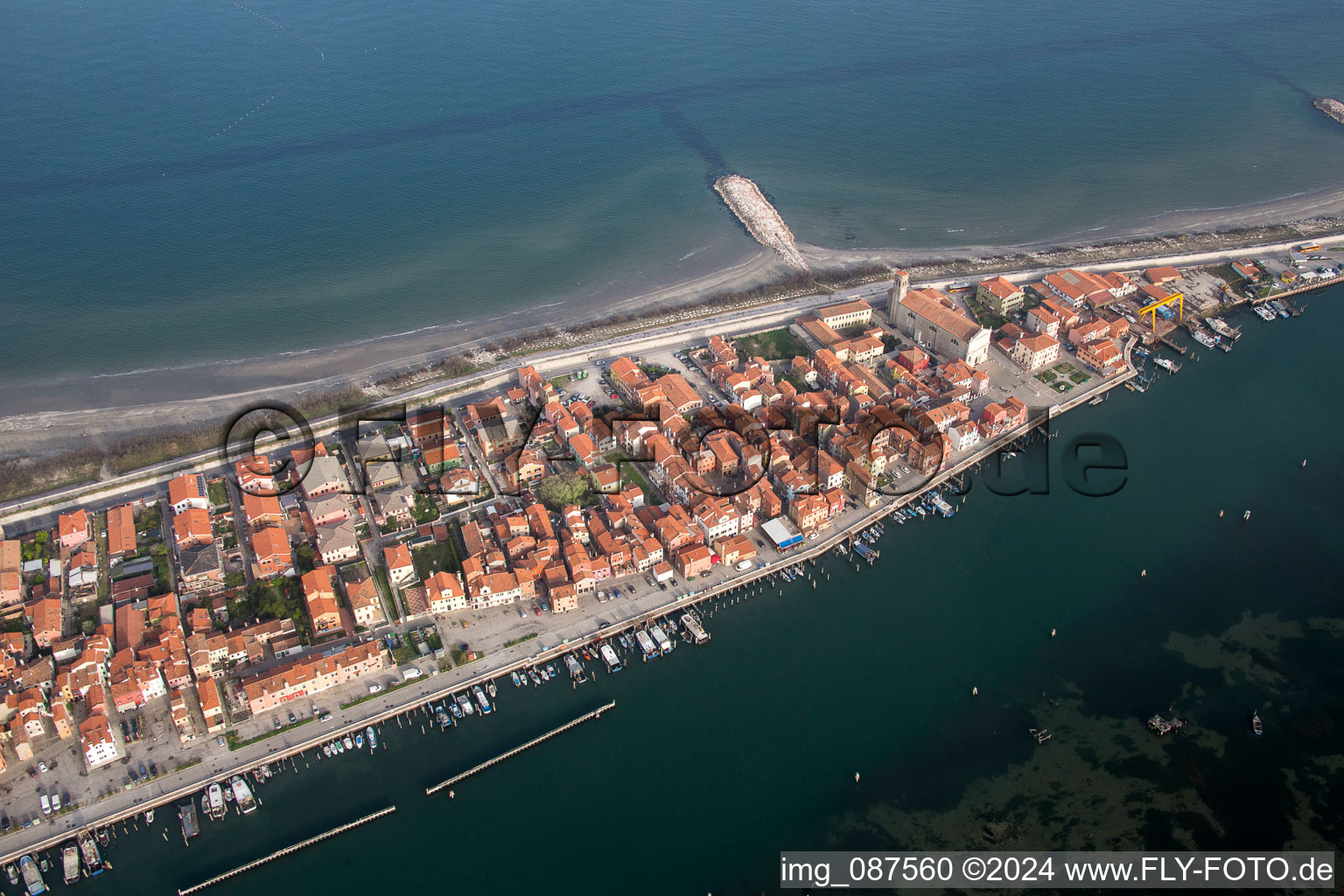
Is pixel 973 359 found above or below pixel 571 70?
below

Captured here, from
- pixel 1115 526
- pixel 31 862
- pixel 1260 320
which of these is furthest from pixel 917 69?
pixel 31 862

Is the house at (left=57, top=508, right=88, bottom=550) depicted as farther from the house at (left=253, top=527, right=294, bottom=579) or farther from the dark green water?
the dark green water

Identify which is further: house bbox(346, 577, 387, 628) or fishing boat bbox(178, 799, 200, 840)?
house bbox(346, 577, 387, 628)

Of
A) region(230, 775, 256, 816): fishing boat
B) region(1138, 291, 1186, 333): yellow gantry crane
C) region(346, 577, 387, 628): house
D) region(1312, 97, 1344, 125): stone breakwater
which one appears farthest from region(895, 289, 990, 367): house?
region(1312, 97, 1344, 125): stone breakwater

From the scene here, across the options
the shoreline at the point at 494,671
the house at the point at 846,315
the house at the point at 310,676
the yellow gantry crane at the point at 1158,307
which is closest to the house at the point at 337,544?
the house at the point at 310,676

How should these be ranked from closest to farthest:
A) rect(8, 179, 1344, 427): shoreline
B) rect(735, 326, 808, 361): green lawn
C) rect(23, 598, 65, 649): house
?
1. rect(23, 598, 65, 649): house
2. rect(8, 179, 1344, 427): shoreline
3. rect(735, 326, 808, 361): green lawn

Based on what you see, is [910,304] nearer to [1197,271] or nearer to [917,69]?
→ [1197,271]
